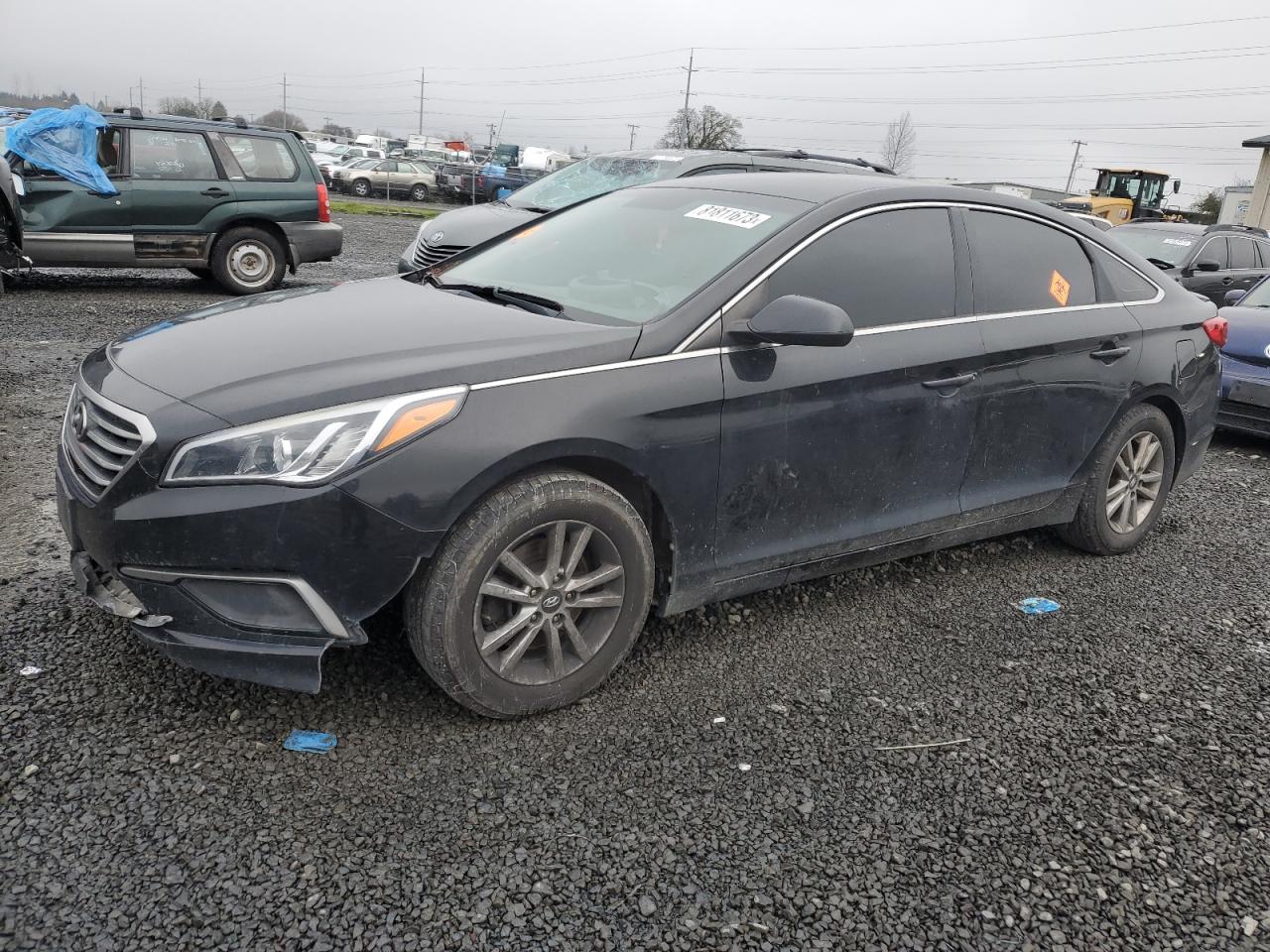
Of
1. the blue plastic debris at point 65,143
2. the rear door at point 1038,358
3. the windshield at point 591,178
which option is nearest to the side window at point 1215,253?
the windshield at point 591,178

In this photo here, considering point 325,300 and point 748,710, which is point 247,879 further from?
point 325,300

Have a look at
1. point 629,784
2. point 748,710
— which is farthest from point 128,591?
point 748,710

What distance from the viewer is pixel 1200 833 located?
2.69 m

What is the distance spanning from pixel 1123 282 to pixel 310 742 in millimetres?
3821

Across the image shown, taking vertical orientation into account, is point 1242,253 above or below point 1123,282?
below

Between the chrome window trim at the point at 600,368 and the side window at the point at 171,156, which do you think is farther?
the side window at the point at 171,156

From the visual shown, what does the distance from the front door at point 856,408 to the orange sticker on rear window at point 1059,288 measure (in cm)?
59

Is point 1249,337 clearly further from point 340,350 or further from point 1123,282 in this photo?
point 340,350

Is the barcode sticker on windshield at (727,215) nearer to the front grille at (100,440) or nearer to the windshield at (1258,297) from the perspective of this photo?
the front grille at (100,440)

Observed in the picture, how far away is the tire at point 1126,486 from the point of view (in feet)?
14.5

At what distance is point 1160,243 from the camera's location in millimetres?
11539

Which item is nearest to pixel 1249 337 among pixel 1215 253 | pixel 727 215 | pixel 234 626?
pixel 1215 253

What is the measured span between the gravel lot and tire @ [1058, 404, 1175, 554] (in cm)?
65

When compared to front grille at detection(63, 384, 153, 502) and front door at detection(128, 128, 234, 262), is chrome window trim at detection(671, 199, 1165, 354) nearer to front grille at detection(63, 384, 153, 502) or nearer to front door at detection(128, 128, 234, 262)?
front grille at detection(63, 384, 153, 502)
